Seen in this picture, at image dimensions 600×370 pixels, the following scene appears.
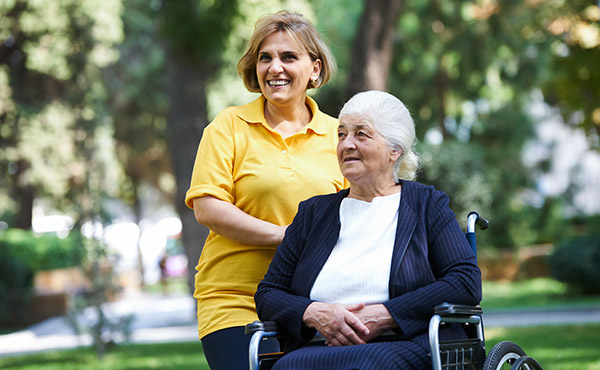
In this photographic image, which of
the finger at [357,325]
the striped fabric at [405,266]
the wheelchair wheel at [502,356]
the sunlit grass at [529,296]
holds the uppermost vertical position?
the striped fabric at [405,266]

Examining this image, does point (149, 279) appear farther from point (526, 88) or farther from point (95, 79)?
point (526, 88)

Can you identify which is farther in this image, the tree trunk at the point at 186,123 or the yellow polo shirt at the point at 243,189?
the tree trunk at the point at 186,123

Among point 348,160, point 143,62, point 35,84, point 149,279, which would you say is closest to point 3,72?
point 35,84

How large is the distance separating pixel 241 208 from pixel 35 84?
62.9 ft

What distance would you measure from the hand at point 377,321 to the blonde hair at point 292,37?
40.9 inches

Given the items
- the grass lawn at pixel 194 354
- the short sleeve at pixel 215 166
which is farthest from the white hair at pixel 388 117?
the grass lawn at pixel 194 354

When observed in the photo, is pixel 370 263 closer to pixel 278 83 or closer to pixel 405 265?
pixel 405 265

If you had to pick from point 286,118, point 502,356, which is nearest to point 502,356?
point 502,356

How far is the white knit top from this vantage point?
287 centimetres

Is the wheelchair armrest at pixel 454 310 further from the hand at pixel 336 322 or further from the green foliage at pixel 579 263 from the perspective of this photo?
the green foliage at pixel 579 263

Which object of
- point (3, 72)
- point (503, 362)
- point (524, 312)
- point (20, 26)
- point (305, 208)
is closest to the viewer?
point (503, 362)

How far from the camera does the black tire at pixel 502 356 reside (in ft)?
9.25

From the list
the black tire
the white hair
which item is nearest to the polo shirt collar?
the white hair

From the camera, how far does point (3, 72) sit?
68.3 feet
